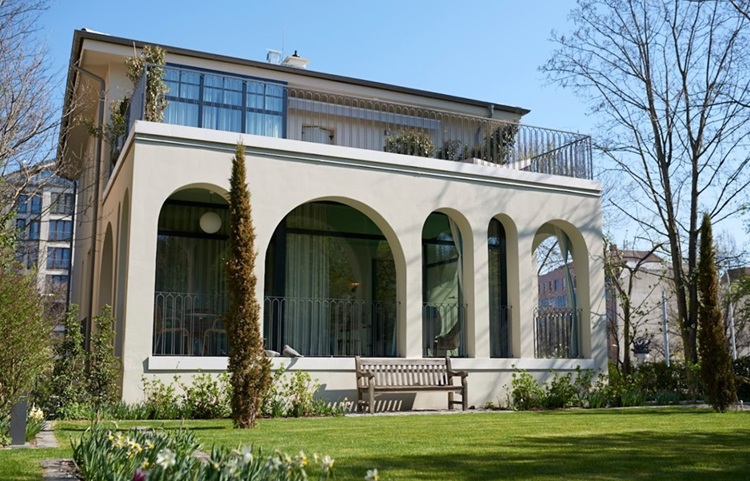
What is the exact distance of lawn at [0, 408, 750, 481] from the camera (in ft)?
21.1

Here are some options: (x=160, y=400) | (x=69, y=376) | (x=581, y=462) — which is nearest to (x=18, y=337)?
(x=69, y=376)

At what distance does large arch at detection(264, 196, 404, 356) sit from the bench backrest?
3.27ft

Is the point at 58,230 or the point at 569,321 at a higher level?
the point at 58,230

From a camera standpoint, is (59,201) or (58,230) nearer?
(59,201)

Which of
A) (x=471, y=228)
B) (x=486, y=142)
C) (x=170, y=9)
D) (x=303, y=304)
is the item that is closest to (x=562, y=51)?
(x=486, y=142)

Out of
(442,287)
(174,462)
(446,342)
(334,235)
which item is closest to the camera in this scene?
(174,462)

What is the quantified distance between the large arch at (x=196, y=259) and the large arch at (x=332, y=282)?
95 centimetres

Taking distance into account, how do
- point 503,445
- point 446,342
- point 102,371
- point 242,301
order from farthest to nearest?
point 446,342, point 102,371, point 242,301, point 503,445

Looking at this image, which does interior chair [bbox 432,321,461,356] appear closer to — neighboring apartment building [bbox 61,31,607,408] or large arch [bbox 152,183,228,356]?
neighboring apartment building [bbox 61,31,607,408]

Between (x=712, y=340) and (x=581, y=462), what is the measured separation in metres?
7.55

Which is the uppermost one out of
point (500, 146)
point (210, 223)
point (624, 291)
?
point (500, 146)

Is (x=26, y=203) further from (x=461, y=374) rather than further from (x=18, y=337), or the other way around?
(x=18, y=337)

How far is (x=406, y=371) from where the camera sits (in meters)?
13.6

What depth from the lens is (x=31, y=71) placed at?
60.7 ft
